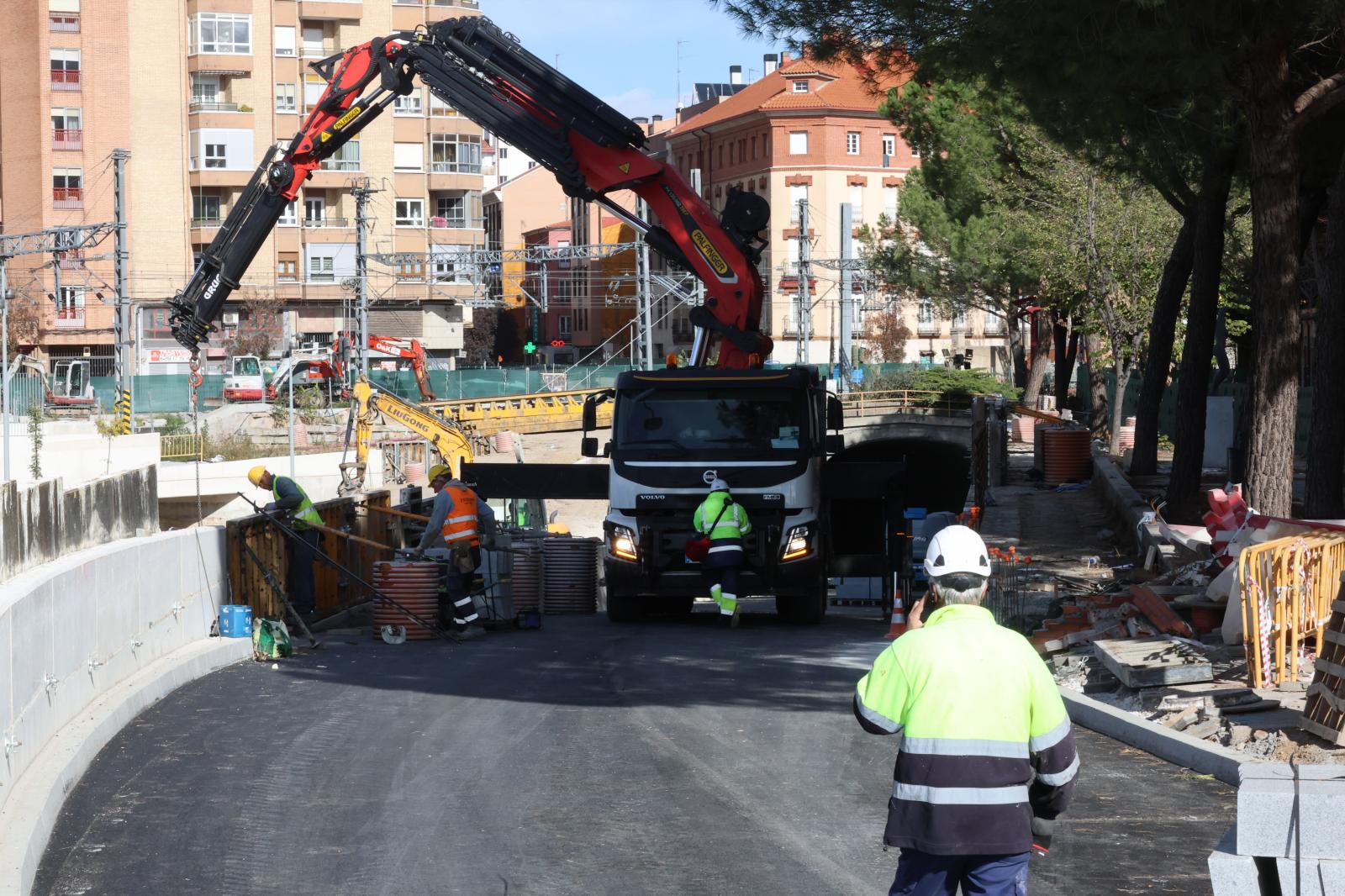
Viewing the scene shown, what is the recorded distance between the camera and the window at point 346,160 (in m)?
76.5

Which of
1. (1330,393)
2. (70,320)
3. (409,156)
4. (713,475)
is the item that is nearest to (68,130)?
(70,320)

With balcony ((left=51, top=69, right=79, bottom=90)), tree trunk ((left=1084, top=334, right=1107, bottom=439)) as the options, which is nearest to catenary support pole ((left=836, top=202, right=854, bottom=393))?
tree trunk ((left=1084, top=334, right=1107, bottom=439))

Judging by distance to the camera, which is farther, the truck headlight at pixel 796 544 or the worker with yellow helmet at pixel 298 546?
the truck headlight at pixel 796 544

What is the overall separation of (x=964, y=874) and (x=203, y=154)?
7426 cm

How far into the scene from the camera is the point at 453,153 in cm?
7894

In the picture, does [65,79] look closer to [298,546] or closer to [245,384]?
[245,384]

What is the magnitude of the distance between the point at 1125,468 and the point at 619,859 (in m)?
25.5

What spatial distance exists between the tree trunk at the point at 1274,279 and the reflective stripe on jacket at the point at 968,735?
1241cm

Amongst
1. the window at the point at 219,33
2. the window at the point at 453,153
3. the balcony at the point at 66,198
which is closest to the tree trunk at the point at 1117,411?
the window at the point at 453,153

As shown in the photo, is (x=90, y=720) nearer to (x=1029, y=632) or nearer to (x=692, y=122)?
(x=1029, y=632)

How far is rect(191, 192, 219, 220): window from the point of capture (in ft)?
248

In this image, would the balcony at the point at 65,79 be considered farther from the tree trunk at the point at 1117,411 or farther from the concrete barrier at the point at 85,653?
the concrete barrier at the point at 85,653

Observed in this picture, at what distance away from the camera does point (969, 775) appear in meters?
5.11

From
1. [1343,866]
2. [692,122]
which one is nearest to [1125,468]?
[1343,866]
